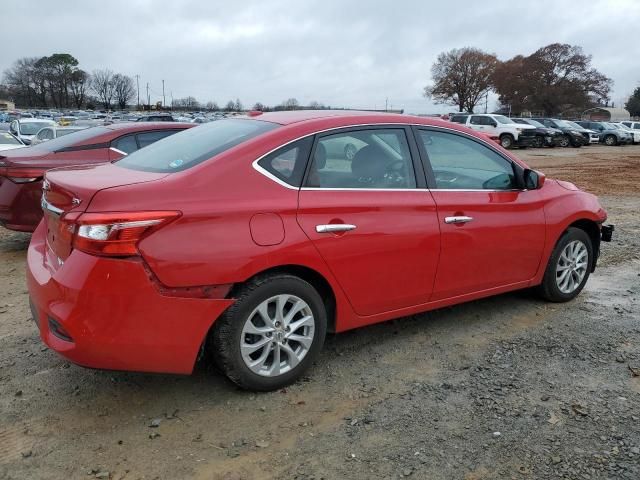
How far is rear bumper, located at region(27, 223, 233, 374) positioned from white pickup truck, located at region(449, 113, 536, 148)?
92.0ft

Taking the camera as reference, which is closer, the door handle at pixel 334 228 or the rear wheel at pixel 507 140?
the door handle at pixel 334 228

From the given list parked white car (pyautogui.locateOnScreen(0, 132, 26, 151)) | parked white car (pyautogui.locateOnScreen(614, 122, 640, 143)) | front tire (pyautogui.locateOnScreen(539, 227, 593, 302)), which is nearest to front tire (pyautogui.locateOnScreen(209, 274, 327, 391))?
front tire (pyautogui.locateOnScreen(539, 227, 593, 302))

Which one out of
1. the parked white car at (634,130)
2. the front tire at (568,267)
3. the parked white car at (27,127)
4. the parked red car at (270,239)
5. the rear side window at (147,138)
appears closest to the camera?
the parked red car at (270,239)

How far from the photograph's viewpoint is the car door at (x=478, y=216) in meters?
3.92

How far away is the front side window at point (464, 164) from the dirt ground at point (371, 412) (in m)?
1.10

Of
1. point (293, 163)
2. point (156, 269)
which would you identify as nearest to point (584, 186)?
point (293, 163)

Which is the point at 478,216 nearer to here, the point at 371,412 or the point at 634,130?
the point at 371,412

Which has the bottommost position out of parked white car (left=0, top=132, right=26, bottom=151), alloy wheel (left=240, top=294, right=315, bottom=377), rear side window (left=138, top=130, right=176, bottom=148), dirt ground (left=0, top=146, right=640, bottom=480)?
dirt ground (left=0, top=146, right=640, bottom=480)

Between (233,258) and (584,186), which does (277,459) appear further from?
(584,186)

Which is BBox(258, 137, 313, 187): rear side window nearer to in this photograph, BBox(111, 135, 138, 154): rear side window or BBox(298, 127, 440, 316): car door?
BBox(298, 127, 440, 316): car door

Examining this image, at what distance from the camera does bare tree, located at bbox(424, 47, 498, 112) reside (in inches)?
3115

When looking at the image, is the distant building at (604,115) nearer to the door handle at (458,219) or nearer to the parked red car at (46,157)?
the parked red car at (46,157)

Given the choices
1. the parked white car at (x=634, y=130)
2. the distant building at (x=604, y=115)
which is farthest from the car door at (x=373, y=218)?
the distant building at (x=604, y=115)

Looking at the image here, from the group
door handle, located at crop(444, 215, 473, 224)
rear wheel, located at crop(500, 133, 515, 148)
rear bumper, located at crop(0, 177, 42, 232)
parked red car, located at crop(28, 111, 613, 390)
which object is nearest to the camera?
parked red car, located at crop(28, 111, 613, 390)
